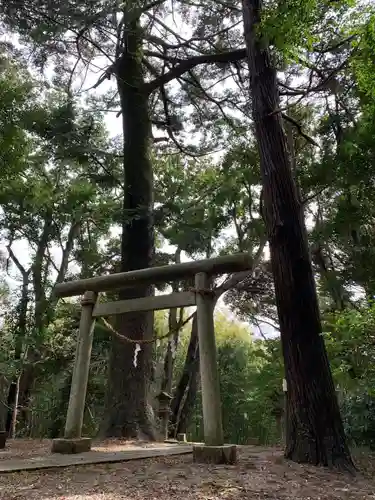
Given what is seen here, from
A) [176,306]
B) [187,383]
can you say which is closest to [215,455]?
[176,306]

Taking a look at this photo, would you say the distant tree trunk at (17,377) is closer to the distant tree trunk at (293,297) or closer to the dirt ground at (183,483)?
the dirt ground at (183,483)

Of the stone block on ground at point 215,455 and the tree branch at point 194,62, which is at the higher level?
the tree branch at point 194,62

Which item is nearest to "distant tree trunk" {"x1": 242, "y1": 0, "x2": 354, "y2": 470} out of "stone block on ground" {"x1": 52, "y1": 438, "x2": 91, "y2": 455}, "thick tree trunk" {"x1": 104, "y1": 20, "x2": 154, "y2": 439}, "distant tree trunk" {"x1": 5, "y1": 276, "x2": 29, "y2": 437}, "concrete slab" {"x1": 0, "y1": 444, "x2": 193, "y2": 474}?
"concrete slab" {"x1": 0, "y1": 444, "x2": 193, "y2": 474}

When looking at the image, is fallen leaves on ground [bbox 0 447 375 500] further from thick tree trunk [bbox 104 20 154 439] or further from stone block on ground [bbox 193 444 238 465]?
thick tree trunk [bbox 104 20 154 439]

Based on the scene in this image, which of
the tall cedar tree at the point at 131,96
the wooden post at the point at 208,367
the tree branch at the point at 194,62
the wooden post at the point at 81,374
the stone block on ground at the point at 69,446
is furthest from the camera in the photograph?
the tree branch at the point at 194,62

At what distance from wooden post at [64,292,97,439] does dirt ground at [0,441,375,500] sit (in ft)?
3.10

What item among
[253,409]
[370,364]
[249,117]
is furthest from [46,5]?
[253,409]

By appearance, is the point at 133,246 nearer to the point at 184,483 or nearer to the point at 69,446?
the point at 69,446

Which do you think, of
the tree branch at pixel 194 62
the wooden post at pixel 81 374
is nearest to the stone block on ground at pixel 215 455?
the wooden post at pixel 81 374

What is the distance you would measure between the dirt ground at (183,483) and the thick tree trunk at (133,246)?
2.11 meters

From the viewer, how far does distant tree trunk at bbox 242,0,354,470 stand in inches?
150

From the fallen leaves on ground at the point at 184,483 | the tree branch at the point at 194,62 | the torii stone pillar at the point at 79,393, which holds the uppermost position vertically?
the tree branch at the point at 194,62

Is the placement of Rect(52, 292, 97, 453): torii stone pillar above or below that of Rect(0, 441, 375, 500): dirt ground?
above

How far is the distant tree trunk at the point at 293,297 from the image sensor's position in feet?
12.5
